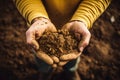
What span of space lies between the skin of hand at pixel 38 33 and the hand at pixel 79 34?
0.09 metres

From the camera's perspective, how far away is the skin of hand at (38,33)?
1.22 metres

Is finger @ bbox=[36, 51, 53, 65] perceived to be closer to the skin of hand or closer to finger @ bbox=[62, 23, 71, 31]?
the skin of hand

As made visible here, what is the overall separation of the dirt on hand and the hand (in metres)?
0.04

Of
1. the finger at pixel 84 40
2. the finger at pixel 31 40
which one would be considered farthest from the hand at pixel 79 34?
the finger at pixel 31 40

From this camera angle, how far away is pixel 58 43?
1350 millimetres

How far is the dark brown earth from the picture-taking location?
1.95m

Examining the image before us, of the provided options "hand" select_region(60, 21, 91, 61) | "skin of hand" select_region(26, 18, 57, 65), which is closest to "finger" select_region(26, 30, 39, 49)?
"skin of hand" select_region(26, 18, 57, 65)

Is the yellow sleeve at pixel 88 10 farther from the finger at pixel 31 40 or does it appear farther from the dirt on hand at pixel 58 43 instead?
the finger at pixel 31 40

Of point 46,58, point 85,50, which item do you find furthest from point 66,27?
point 85,50

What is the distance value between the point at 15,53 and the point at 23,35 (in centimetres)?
19

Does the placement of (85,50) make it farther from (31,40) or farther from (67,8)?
(31,40)

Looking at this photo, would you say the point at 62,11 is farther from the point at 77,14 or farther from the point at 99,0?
the point at 99,0

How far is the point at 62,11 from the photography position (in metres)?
1.32

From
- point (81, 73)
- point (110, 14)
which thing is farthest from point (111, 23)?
point (81, 73)
